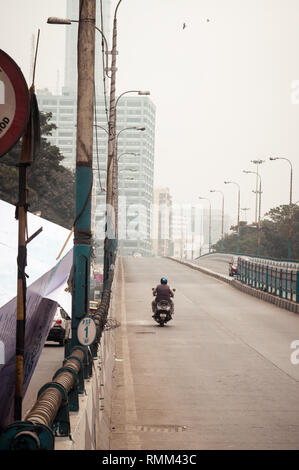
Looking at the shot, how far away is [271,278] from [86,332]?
3076 centimetres

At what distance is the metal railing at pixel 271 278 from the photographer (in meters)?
34.7

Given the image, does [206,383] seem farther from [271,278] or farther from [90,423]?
[271,278]

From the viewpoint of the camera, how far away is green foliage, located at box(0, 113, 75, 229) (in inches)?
2248

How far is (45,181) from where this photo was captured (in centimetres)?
7781

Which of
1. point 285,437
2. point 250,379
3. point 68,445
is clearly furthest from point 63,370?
point 250,379

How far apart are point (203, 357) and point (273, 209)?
136 m

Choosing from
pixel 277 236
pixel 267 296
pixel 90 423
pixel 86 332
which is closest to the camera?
pixel 90 423

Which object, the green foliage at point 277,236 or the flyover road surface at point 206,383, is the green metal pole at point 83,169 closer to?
the flyover road surface at point 206,383

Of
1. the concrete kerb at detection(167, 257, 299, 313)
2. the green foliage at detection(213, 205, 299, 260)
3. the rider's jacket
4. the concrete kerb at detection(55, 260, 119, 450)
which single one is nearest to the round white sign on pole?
the concrete kerb at detection(55, 260, 119, 450)

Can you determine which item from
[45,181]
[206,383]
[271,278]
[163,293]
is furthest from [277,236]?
[206,383]

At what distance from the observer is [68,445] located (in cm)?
594

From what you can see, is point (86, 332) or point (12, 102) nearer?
point (12, 102)

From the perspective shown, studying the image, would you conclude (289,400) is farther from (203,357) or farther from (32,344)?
(32,344)

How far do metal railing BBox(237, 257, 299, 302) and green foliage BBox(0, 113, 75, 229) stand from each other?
515 inches
